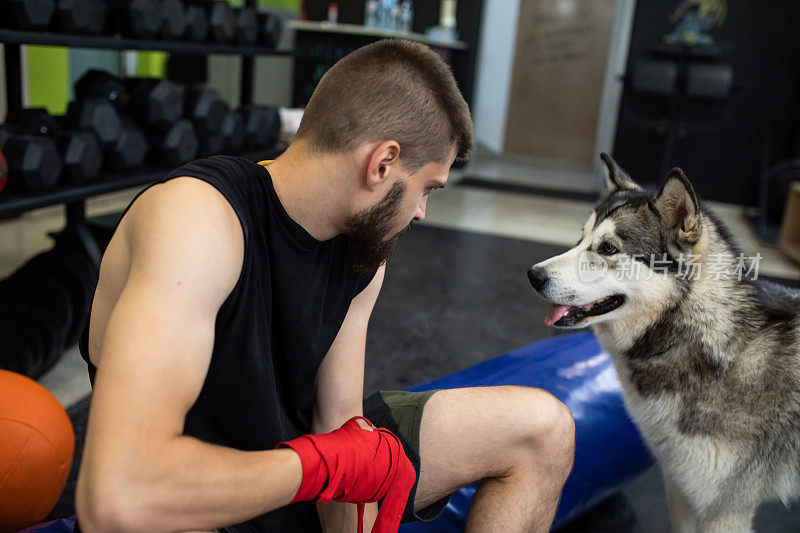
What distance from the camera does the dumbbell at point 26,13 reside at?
218cm

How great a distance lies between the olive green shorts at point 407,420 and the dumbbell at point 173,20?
2.13 m

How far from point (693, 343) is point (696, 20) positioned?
5686mm

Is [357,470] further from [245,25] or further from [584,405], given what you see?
[245,25]

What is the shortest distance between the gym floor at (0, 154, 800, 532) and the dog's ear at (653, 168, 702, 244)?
0.40 m

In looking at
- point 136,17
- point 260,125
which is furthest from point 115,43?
point 260,125

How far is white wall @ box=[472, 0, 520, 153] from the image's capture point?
7.41 meters

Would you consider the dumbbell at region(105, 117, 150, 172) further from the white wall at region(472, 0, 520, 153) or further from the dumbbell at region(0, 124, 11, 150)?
the white wall at region(472, 0, 520, 153)

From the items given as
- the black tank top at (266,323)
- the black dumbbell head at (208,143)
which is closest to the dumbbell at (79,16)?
the black dumbbell head at (208,143)

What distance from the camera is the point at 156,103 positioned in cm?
285

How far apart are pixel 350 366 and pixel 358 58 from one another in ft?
1.99

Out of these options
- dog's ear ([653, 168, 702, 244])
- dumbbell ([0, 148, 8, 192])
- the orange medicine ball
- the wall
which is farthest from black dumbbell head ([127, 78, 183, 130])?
the wall

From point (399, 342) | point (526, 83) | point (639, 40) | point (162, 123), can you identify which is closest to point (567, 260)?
point (399, 342)

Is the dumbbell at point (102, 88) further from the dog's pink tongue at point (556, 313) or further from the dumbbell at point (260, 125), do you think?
the dog's pink tongue at point (556, 313)

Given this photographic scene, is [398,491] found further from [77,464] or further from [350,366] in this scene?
[77,464]
